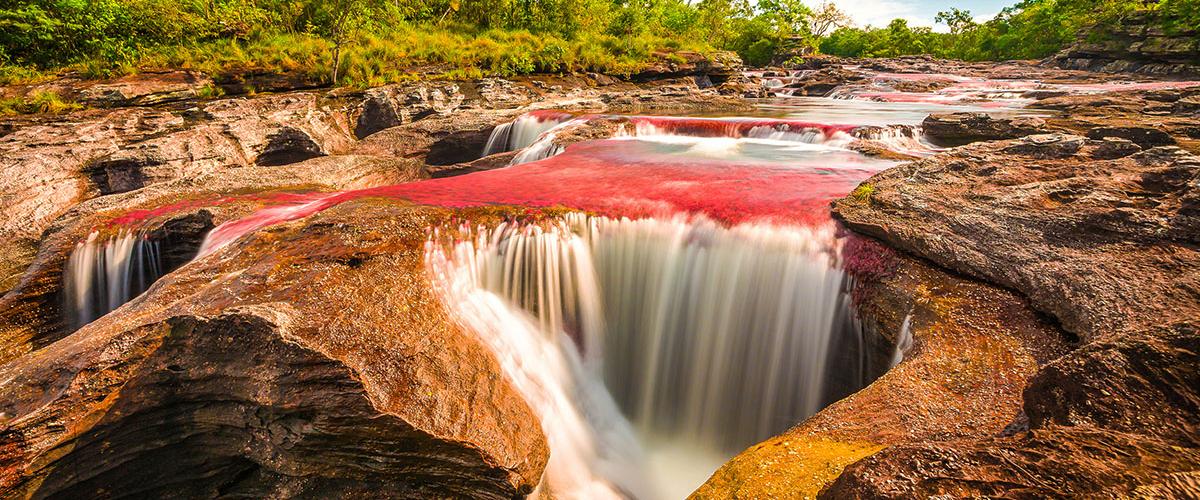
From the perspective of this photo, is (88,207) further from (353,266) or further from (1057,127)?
(1057,127)

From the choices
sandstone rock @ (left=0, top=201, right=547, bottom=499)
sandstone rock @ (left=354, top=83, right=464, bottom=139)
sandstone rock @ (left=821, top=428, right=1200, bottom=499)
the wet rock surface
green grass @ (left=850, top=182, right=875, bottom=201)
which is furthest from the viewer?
sandstone rock @ (left=354, top=83, right=464, bottom=139)

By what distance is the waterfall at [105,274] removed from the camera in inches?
249

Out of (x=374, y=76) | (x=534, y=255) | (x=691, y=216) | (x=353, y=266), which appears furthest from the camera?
(x=374, y=76)

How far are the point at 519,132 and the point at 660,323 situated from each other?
940cm

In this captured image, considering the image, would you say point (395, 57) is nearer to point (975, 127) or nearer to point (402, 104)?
point (402, 104)

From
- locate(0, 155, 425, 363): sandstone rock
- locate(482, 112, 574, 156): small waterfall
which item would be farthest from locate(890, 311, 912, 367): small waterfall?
locate(482, 112, 574, 156): small waterfall

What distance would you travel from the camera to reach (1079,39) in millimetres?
39500

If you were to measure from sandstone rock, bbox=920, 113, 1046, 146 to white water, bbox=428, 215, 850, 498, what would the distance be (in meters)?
7.15

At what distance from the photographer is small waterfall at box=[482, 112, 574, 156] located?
1322 cm

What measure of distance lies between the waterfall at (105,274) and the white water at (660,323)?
15.4 feet

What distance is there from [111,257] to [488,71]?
1457 centimetres

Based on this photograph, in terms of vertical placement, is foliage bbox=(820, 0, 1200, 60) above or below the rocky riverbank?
above

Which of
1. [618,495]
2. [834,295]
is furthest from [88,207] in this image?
[834,295]

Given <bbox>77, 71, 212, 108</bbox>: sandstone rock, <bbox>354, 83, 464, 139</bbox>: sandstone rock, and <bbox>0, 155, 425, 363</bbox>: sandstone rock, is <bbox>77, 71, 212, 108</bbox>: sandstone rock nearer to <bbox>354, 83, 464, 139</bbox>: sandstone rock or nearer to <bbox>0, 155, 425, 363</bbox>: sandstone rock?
<bbox>354, 83, 464, 139</bbox>: sandstone rock
